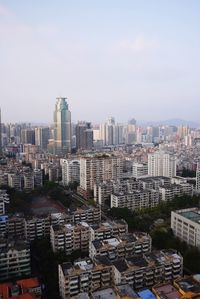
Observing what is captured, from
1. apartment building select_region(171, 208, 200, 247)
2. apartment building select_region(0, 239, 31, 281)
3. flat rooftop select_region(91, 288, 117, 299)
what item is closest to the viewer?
flat rooftop select_region(91, 288, 117, 299)

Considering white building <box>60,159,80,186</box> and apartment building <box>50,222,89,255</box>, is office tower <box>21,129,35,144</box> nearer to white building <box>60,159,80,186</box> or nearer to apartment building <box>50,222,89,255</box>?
white building <box>60,159,80,186</box>

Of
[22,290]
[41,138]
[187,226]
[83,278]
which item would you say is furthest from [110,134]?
[22,290]

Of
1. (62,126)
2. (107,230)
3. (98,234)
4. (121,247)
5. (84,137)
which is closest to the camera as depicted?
(121,247)

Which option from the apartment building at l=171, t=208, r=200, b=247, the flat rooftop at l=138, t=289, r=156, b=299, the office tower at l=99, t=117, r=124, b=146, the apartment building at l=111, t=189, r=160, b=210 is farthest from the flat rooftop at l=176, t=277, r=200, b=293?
the office tower at l=99, t=117, r=124, b=146

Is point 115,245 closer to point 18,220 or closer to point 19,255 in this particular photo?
point 19,255

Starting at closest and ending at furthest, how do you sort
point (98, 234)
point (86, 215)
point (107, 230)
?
point (98, 234) < point (107, 230) < point (86, 215)

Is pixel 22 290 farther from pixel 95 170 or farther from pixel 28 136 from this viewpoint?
pixel 28 136
